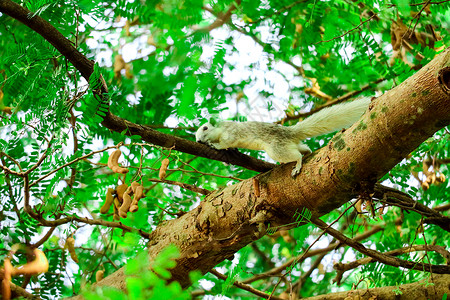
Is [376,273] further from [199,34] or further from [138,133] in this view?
[199,34]

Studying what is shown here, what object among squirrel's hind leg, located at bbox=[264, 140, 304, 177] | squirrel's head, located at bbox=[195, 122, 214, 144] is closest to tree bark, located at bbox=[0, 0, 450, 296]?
squirrel's hind leg, located at bbox=[264, 140, 304, 177]

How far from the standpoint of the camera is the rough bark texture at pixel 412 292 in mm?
2592

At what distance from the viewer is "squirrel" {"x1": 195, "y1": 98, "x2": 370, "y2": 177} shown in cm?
282

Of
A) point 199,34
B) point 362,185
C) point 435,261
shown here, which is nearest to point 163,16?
point 199,34

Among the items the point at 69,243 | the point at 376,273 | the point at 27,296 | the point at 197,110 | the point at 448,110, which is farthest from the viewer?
the point at 197,110

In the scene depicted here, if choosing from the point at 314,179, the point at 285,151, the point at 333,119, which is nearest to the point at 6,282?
the point at 314,179

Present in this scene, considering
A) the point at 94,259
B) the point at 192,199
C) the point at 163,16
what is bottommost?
the point at 94,259

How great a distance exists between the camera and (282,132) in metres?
3.00

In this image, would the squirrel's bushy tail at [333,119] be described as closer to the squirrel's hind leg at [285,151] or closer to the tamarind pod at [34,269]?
the squirrel's hind leg at [285,151]

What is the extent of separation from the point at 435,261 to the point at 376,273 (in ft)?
3.38

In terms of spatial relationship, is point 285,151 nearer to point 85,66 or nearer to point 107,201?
point 107,201

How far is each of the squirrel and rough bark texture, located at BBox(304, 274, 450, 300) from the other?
2.86 ft

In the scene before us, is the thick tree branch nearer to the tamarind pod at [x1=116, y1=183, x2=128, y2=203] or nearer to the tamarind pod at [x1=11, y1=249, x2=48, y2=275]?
the tamarind pod at [x1=116, y1=183, x2=128, y2=203]

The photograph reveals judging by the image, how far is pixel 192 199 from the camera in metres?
3.51
